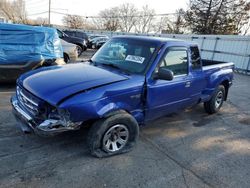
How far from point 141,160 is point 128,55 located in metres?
1.79

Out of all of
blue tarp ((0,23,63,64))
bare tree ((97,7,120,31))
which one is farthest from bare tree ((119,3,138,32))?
blue tarp ((0,23,63,64))

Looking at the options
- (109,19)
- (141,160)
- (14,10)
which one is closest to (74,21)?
(109,19)

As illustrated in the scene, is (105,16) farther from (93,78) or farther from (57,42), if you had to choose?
(93,78)

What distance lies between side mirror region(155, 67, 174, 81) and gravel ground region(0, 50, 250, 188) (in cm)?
121

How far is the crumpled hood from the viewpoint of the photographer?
10.2 ft

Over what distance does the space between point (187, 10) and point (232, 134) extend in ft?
101

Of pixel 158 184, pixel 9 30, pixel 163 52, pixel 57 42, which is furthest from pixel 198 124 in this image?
pixel 9 30

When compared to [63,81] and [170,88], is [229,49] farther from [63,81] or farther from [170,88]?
[63,81]

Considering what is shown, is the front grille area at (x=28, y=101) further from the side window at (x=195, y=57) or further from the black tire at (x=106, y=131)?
the side window at (x=195, y=57)

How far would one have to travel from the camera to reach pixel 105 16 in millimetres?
64875

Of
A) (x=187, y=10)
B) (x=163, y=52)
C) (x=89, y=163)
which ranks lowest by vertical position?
(x=89, y=163)

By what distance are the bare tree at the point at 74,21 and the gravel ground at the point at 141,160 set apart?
6388 cm

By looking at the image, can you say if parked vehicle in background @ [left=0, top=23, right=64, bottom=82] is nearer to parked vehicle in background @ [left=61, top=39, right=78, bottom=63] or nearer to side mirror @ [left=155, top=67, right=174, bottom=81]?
parked vehicle in background @ [left=61, top=39, right=78, bottom=63]

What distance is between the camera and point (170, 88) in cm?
415
